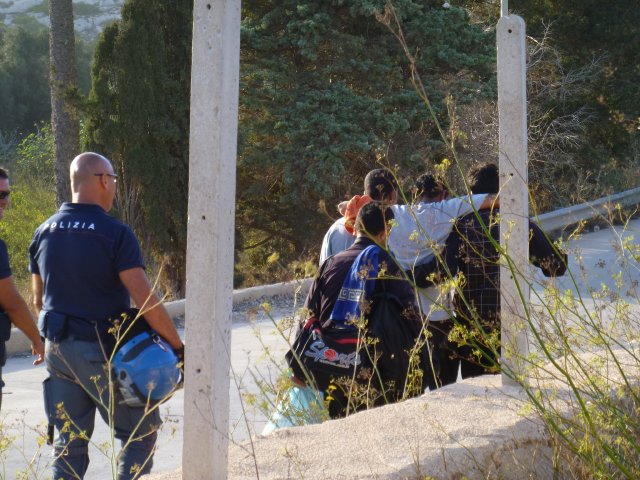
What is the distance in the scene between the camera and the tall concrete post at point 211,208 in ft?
10.3

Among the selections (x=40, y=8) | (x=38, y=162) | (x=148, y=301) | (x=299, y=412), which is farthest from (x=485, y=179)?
(x=40, y=8)


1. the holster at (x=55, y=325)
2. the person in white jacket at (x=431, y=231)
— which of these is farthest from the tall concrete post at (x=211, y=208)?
the person in white jacket at (x=431, y=231)

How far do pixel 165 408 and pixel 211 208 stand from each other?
13.4ft

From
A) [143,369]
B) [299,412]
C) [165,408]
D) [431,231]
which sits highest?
[431,231]

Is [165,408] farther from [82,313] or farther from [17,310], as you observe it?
[82,313]

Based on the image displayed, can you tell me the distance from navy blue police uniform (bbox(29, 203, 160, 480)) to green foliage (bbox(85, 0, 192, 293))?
1170 centimetres

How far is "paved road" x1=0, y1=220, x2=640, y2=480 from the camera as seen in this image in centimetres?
449

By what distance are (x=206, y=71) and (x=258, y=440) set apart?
4.81 feet

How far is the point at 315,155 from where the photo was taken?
19094 millimetres

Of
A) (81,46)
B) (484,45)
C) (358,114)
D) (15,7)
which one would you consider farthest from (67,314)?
(15,7)

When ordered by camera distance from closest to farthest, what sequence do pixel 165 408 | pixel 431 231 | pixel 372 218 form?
pixel 372 218
pixel 431 231
pixel 165 408

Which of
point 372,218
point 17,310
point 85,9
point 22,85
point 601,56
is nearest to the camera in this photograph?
point 17,310

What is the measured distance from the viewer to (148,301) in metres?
4.46

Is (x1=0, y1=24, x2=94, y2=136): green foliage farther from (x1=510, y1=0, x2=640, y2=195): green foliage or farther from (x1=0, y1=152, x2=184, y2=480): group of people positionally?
(x1=0, y1=152, x2=184, y2=480): group of people
